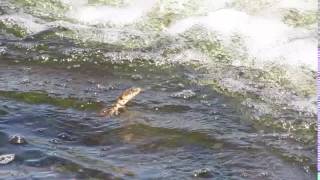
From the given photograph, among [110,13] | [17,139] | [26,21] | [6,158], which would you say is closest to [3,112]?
[17,139]

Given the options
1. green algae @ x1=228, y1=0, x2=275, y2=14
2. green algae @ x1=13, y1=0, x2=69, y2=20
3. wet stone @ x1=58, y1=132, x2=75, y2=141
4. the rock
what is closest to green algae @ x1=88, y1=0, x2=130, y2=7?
green algae @ x1=13, y1=0, x2=69, y2=20

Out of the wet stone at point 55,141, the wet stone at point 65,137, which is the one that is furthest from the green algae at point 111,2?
the wet stone at point 55,141

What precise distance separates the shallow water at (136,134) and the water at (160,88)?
0.03 ft

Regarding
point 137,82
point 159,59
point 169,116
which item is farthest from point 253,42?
point 169,116

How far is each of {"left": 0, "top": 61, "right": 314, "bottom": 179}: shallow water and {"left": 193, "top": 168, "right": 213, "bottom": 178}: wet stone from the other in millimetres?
39

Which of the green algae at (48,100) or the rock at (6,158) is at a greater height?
the green algae at (48,100)

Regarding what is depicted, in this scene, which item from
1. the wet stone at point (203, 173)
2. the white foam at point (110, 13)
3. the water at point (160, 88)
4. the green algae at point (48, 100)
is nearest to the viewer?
the wet stone at point (203, 173)

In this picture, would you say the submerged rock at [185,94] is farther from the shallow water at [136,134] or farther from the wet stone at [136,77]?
the wet stone at [136,77]

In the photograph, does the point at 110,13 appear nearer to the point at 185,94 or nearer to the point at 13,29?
the point at 13,29

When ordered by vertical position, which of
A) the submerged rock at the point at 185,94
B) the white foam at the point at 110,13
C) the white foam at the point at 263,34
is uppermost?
the white foam at the point at 110,13

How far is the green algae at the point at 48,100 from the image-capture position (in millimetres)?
5527

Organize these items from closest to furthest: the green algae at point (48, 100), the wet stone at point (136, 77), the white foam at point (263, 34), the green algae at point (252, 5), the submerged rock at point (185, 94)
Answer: the green algae at point (48, 100) → the submerged rock at point (185, 94) → the wet stone at point (136, 77) → the white foam at point (263, 34) → the green algae at point (252, 5)

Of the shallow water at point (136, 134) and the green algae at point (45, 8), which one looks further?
the green algae at point (45, 8)

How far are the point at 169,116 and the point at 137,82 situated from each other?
94 cm
